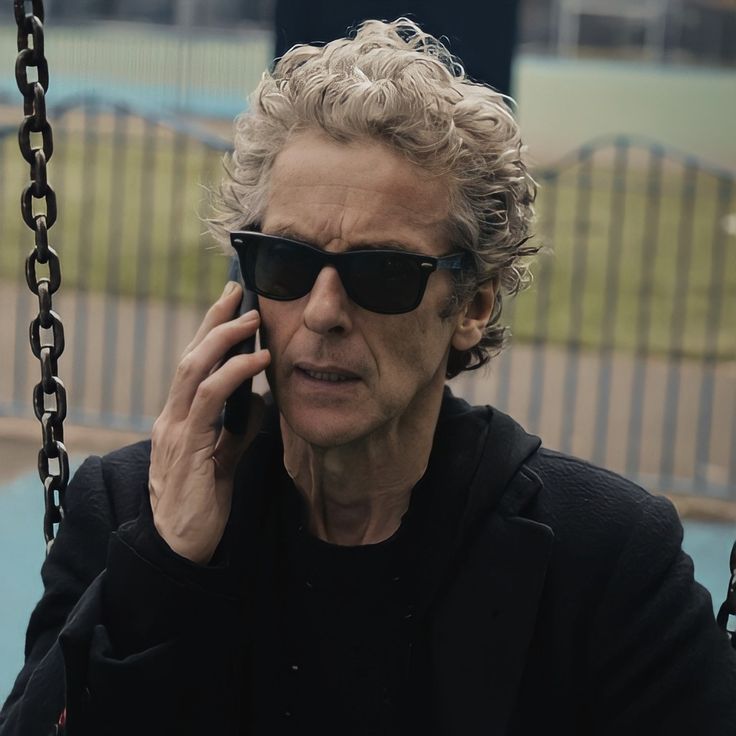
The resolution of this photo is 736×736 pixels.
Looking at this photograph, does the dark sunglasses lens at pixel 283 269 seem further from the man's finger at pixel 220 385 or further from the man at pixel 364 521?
the man's finger at pixel 220 385

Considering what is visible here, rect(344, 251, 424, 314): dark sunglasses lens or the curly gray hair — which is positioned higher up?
the curly gray hair

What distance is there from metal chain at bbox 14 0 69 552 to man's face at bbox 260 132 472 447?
45 centimetres

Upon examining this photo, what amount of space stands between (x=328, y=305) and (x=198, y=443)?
0.32 metres

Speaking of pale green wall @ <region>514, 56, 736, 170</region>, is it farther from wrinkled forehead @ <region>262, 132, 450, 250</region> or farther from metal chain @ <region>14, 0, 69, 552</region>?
wrinkled forehead @ <region>262, 132, 450, 250</region>

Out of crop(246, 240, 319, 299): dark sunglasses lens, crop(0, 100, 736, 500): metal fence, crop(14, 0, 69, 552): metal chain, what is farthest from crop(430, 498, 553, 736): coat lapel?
crop(0, 100, 736, 500): metal fence

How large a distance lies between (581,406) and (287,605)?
232 inches

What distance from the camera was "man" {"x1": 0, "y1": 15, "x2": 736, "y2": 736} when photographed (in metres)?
2.29

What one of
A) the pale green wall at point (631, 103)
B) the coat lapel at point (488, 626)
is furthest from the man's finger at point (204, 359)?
the pale green wall at point (631, 103)

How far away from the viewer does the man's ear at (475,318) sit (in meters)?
2.54

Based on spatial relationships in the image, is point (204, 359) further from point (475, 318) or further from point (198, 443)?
point (475, 318)

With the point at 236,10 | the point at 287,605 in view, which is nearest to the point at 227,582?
the point at 287,605

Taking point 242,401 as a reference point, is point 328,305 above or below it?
above

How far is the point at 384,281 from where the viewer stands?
2293 millimetres

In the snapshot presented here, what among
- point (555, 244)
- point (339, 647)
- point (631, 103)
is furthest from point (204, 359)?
point (631, 103)
